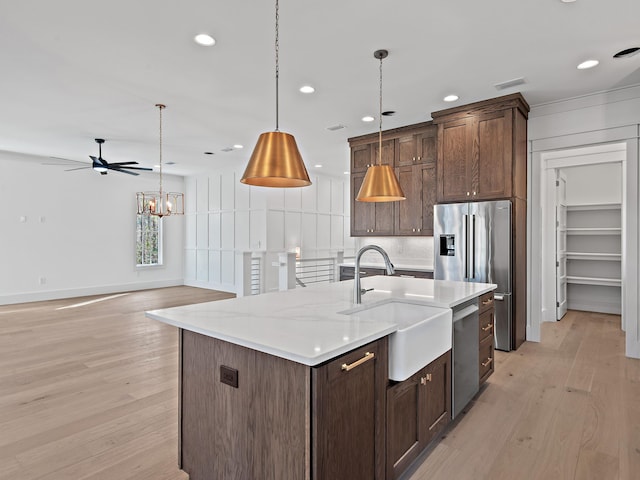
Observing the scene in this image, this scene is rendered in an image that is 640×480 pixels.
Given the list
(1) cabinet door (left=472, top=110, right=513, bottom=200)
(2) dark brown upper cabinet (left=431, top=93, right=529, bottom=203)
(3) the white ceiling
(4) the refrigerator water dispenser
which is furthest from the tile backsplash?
(3) the white ceiling

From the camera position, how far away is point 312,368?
1357 millimetres

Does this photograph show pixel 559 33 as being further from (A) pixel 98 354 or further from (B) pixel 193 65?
(A) pixel 98 354

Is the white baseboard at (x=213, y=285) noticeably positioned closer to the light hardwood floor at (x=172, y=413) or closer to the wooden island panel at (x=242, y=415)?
the light hardwood floor at (x=172, y=413)

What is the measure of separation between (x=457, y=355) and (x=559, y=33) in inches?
101

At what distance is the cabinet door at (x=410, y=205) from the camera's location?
5.16 meters

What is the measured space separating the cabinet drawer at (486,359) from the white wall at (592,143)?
171cm

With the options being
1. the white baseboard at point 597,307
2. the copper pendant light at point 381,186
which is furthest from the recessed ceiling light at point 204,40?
the white baseboard at point 597,307

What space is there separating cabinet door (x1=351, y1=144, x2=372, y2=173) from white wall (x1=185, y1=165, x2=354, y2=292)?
2.51m

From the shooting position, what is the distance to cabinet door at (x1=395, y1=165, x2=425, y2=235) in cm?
516

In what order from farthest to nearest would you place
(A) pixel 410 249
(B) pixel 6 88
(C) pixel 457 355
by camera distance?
(A) pixel 410 249 < (B) pixel 6 88 < (C) pixel 457 355

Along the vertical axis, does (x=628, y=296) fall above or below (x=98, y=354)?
above

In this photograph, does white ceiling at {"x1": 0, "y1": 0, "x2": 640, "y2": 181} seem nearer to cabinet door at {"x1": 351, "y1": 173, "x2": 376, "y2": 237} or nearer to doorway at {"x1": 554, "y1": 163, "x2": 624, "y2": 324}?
cabinet door at {"x1": 351, "y1": 173, "x2": 376, "y2": 237}

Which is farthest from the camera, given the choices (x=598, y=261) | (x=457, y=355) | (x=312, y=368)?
(x=598, y=261)

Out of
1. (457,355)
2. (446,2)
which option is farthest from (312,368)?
(446,2)
